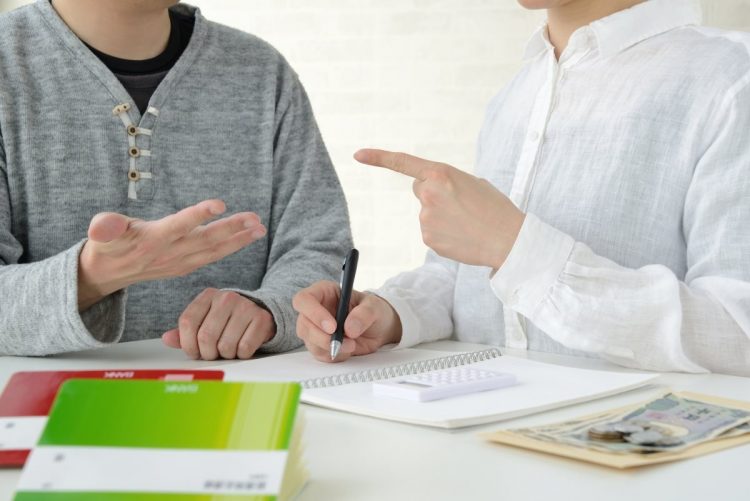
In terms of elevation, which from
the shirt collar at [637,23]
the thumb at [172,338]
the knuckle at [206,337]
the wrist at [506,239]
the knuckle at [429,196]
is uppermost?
the shirt collar at [637,23]

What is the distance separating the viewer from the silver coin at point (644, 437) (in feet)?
2.31

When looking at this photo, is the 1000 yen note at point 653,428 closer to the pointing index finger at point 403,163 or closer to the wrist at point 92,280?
the pointing index finger at point 403,163

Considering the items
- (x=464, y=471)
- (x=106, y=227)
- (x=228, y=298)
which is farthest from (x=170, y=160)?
(x=464, y=471)

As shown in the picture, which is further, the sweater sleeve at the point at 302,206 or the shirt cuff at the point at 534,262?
the sweater sleeve at the point at 302,206

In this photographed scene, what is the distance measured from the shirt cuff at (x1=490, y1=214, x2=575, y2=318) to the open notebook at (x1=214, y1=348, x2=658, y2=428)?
Result: 0.09 metres

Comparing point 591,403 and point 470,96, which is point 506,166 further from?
point 470,96

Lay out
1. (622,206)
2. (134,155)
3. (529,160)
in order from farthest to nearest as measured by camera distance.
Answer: (134,155), (529,160), (622,206)

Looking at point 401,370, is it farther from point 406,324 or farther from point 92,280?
point 92,280

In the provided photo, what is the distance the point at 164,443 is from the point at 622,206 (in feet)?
2.89

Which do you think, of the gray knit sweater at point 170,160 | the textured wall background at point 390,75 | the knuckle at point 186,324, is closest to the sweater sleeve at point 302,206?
the gray knit sweater at point 170,160

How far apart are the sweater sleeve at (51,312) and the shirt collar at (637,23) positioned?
2.62 ft

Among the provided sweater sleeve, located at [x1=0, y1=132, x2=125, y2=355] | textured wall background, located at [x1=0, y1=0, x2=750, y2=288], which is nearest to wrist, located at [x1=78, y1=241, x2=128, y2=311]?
sweater sleeve, located at [x1=0, y1=132, x2=125, y2=355]

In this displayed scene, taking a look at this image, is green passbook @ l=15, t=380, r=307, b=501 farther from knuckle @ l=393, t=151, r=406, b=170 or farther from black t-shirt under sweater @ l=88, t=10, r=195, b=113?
black t-shirt under sweater @ l=88, t=10, r=195, b=113

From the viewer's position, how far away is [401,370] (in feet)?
3.42
